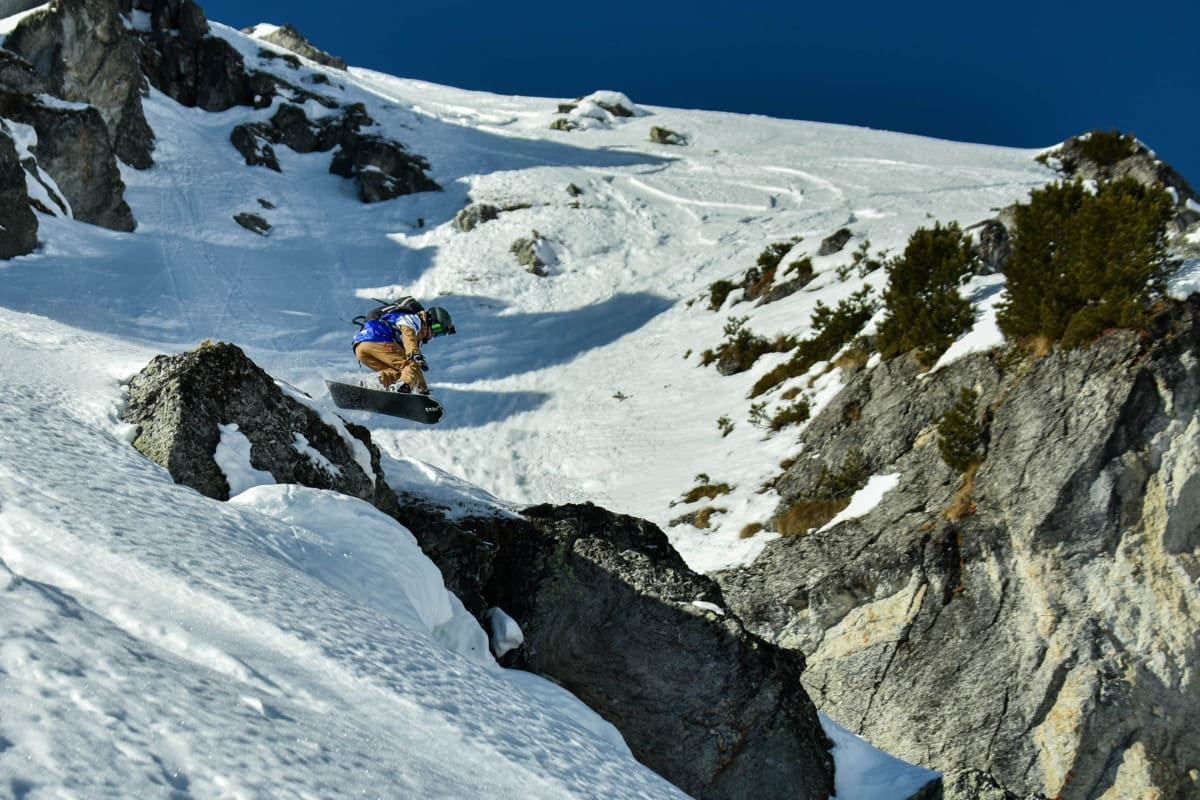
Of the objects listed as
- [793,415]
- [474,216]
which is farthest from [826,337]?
[474,216]

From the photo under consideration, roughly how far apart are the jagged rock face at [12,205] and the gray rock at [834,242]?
70.2 feet

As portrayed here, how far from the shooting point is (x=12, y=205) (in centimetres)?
2198

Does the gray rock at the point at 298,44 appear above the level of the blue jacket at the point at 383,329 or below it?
above

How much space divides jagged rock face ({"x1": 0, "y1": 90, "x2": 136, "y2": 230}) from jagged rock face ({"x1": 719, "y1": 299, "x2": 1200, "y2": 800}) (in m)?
25.9

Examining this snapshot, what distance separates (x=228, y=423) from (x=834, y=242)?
22.1m

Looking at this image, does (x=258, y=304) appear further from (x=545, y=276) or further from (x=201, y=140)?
(x=201, y=140)

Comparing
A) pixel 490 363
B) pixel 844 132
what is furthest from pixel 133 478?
pixel 844 132

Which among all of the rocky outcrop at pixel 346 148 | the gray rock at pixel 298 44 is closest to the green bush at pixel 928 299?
the rocky outcrop at pixel 346 148

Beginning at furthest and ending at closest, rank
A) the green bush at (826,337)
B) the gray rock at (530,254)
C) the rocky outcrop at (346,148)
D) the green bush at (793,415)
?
the rocky outcrop at (346,148) → the gray rock at (530,254) → the green bush at (826,337) → the green bush at (793,415)

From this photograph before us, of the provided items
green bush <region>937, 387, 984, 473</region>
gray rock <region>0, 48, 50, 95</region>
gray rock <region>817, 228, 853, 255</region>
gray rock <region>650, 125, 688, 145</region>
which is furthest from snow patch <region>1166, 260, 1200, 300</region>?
gray rock <region>650, 125, 688, 145</region>

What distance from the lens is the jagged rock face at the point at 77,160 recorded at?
28.3m

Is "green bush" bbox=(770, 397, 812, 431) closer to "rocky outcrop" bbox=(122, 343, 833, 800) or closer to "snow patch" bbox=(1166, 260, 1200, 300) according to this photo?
"snow patch" bbox=(1166, 260, 1200, 300)

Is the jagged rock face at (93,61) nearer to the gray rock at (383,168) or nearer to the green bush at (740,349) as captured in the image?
the gray rock at (383,168)

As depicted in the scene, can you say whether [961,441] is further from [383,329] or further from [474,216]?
[474,216]
